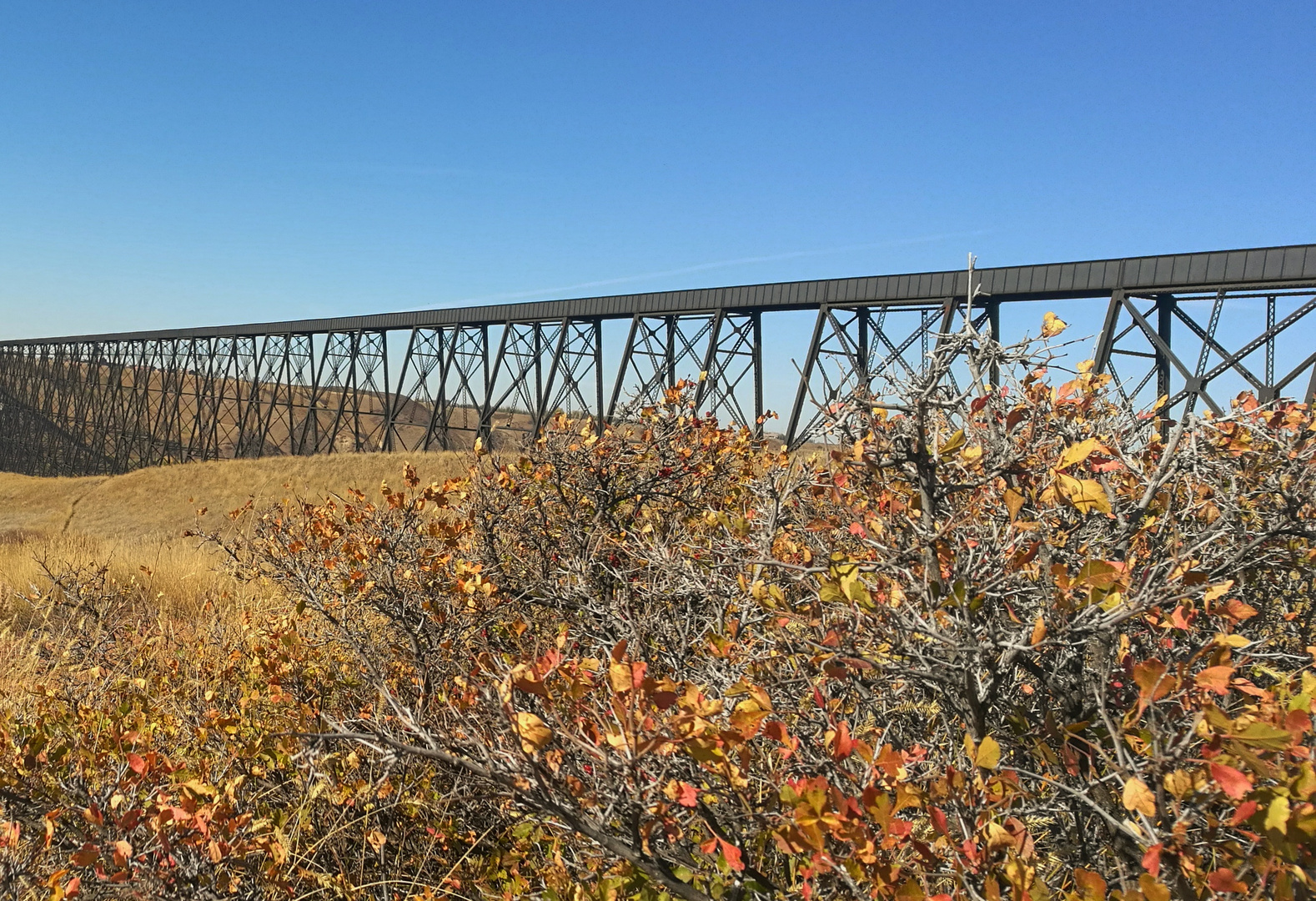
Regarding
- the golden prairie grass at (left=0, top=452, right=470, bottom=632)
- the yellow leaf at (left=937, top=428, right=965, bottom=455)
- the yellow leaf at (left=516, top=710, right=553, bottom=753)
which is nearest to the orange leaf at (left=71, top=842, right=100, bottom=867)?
the yellow leaf at (left=516, top=710, right=553, bottom=753)

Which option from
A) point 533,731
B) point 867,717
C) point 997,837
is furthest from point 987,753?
point 867,717

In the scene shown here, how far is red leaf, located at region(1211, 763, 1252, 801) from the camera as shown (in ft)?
3.00

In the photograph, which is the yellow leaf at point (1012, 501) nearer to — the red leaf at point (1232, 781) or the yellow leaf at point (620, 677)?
the red leaf at point (1232, 781)

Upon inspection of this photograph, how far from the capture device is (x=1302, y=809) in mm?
951

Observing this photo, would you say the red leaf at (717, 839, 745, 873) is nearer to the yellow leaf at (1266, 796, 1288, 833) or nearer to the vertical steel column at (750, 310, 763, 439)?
the yellow leaf at (1266, 796, 1288, 833)

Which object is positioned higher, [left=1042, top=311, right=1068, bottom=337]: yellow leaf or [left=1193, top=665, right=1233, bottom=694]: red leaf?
[left=1042, top=311, right=1068, bottom=337]: yellow leaf

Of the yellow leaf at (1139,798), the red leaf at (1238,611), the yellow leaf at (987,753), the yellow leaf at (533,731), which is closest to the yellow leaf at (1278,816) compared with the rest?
the yellow leaf at (1139,798)

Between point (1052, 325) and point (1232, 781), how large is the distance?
4.23ft

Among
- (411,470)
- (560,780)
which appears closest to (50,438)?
(411,470)

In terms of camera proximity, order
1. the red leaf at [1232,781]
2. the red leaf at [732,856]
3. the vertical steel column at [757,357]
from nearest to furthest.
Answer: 1. the red leaf at [1232,781]
2. the red leaf at [732,856]
3. the vertical steel column at [757,357]

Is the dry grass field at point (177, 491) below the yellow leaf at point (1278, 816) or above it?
below

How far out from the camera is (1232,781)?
932 mm

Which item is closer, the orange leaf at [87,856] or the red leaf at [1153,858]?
the red leaf at [1153,858]

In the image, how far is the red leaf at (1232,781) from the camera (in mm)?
915
